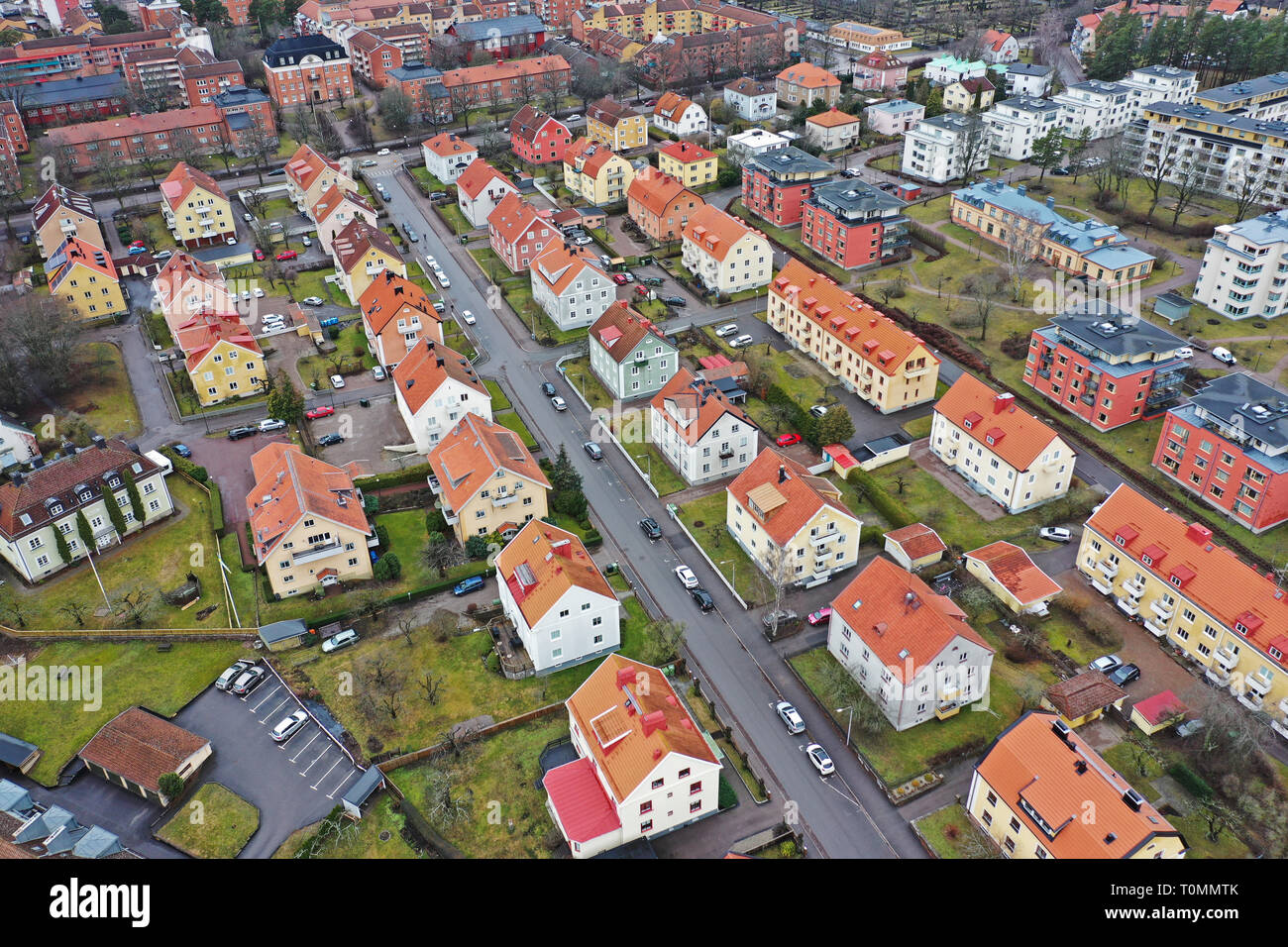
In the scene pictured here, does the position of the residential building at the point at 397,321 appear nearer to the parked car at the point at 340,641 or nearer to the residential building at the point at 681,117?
the parked car at the point at 340,641

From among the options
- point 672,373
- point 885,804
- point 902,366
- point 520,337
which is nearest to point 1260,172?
point 902,366

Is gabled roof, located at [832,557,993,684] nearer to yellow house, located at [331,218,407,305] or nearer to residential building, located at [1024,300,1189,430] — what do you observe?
residential building, located at [1024,300,1189,430]

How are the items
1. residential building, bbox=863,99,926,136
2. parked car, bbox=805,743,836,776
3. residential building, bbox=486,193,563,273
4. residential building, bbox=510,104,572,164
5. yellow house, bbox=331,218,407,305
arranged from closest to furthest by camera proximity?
1. parked car, bbox=805,743,836,776
2. yellow house, bbox=331,218,407,305
3. residential building, bbox=486,193,563,273
4. residential building, bbox=510,104,572,164
5. residential building, bbox=863,99,926,136

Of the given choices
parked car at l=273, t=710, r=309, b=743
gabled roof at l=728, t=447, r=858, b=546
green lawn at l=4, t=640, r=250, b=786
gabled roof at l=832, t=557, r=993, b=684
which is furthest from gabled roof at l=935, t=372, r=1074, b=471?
green lawn at l=4, t=640, r=250, b=786

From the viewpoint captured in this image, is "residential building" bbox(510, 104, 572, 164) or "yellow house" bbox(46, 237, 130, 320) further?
A: "residential building" bbox(510, 104, 572, 164)

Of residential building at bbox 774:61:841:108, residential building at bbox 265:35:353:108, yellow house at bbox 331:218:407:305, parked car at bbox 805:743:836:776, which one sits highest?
residential building at bbox 265:35:353:108

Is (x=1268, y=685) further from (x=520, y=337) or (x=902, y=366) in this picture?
(x=520, y=337)

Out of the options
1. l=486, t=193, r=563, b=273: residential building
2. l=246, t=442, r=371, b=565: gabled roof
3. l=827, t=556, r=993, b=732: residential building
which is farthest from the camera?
l=486, t=193, r=563, b=273: residential building
